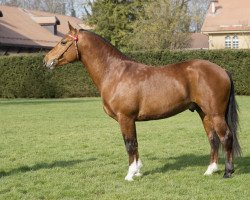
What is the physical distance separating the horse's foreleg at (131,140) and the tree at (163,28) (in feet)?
112

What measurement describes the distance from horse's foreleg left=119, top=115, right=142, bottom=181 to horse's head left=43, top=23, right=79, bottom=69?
1.38 meters

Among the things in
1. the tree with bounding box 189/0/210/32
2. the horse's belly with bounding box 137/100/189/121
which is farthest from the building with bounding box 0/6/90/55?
the horse's belly with bounding box 137/100/189/121

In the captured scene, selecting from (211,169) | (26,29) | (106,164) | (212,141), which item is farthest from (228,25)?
(211,169)

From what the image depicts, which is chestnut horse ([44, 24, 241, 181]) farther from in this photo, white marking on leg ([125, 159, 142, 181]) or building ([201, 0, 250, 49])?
building ([201, 0, 250, 49])

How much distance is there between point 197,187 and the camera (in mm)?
6938

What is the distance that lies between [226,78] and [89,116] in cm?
1177

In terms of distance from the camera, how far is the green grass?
6.80m

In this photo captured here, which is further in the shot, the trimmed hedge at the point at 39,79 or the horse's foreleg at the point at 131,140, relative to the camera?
the trimmed hedge at the point at 39,79

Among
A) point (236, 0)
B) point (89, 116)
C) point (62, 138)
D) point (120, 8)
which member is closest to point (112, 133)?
point (62, 138)

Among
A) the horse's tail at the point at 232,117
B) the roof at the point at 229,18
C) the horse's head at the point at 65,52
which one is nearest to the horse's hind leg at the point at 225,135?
the horse's tail at the point at 232,117

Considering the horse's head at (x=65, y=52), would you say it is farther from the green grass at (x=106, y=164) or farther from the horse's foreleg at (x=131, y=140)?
the green grass at (x=106, y=164)

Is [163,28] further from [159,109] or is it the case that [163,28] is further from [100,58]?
[159,109]

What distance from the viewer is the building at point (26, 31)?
4228 centimetres

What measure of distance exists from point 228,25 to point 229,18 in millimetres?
1200
